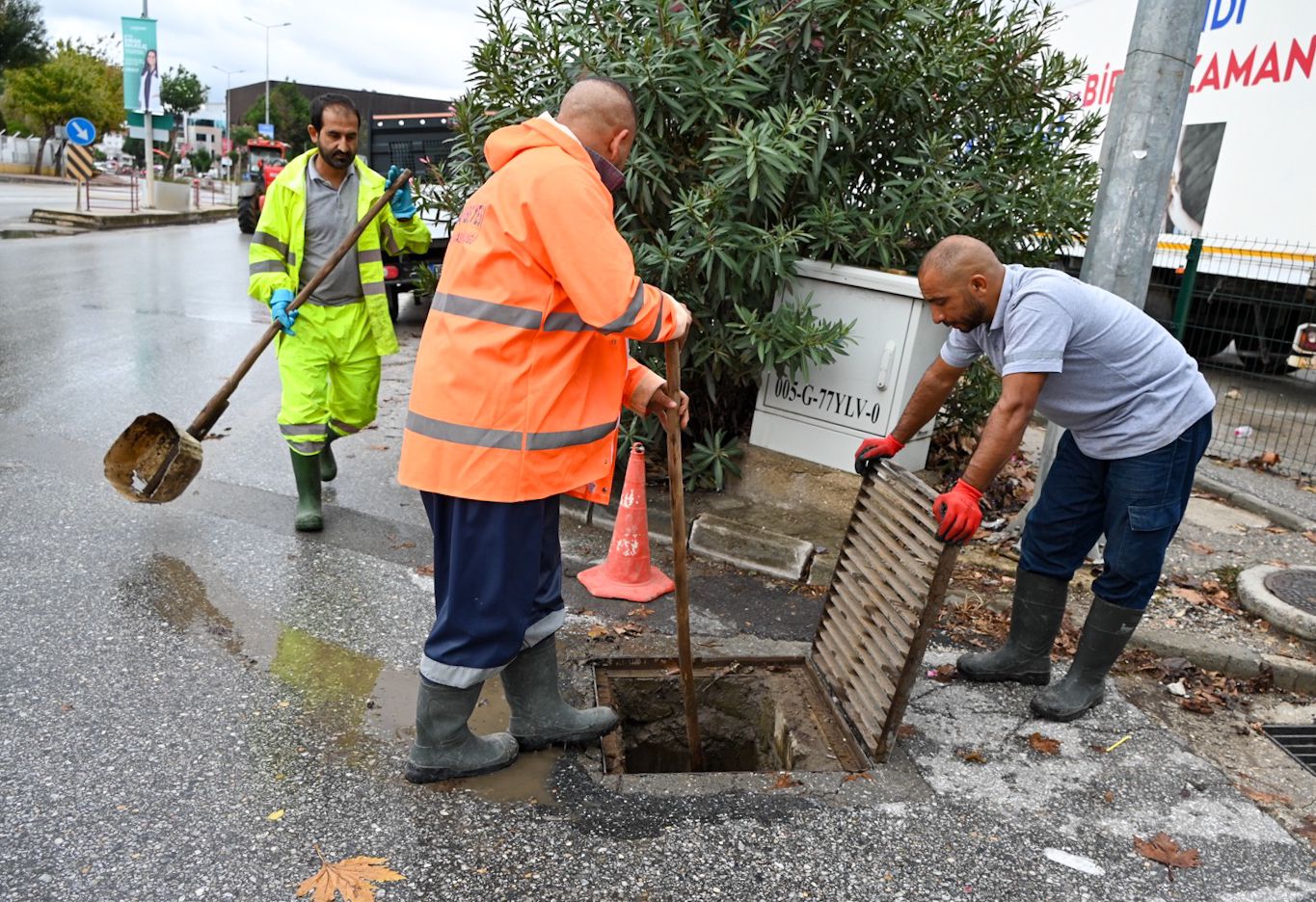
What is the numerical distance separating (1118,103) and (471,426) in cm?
350

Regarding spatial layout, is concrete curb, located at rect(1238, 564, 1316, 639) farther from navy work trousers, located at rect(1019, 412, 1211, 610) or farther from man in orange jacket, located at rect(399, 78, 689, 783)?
man in orange jacket, located at rect(399, 78, 689, 783)

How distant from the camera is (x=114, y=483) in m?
4.76

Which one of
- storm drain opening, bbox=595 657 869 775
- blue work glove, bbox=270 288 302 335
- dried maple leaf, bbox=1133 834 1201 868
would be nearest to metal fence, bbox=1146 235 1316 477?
storm drain opening, bbox=595 657 869 775

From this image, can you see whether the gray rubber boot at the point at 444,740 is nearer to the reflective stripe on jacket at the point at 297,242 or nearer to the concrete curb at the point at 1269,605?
the reflective stripe on jacket at the point at 297,242

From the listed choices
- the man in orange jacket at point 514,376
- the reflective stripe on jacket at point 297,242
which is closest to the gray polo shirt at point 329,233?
the reflective stripe on jacket at point 297,242

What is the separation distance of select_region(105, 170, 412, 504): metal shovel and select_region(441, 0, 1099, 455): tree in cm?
119

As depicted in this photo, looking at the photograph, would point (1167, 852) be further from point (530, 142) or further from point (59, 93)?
point (59, 93)

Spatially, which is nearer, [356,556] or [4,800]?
[4,800]

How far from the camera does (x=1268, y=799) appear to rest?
3287 millimetres

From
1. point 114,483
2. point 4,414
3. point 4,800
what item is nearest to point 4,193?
point 4,414

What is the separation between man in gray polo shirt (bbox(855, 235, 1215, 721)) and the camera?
10.3 feet

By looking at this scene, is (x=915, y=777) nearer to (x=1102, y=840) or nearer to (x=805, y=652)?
(x=1102, y=840)

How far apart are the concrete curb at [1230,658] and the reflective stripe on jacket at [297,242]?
3.70 meters

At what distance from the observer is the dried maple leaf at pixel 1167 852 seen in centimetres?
282
